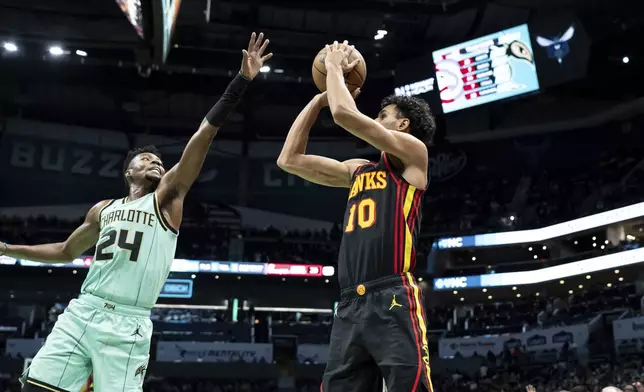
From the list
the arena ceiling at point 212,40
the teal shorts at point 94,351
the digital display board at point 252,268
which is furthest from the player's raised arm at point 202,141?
the digital display board at point 252,268

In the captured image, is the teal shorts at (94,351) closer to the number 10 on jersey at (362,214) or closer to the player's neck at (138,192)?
the player's neck at (138,192)

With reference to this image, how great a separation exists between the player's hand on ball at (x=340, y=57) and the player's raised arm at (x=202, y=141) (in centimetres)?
89

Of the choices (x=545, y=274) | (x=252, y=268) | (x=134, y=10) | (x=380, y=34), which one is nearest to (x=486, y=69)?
(x=380, y=34)

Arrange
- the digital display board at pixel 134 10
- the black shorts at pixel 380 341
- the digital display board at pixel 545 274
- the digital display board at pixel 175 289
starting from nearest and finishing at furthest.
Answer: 1. the black shorts at pixel 380 341
2. the digital display board at pixel 134 10
3. the digital display board at pixel 545 274
4. the digital display board at pixel 175 289

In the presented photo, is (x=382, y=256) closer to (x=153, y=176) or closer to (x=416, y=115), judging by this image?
(x=416, y=115)

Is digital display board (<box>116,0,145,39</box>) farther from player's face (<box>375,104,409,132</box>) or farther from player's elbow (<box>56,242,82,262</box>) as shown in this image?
player's face (<box>375,104,409,132</box>)

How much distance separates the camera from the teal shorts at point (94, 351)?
14.0 feet

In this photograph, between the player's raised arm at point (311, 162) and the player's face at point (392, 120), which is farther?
the player's raised arm at point (311, 162)

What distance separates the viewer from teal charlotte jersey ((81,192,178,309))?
15.0ft

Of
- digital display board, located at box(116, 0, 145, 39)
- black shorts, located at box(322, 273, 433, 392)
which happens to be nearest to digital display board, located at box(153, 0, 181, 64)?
digital display board, located at box(116, 0, 145, 39)

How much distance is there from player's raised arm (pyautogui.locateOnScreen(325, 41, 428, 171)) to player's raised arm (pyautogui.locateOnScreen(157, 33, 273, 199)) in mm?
1137

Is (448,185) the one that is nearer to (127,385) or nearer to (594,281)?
(594,281)

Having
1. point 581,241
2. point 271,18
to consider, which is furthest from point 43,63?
point 581,241

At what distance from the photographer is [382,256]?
366cm
